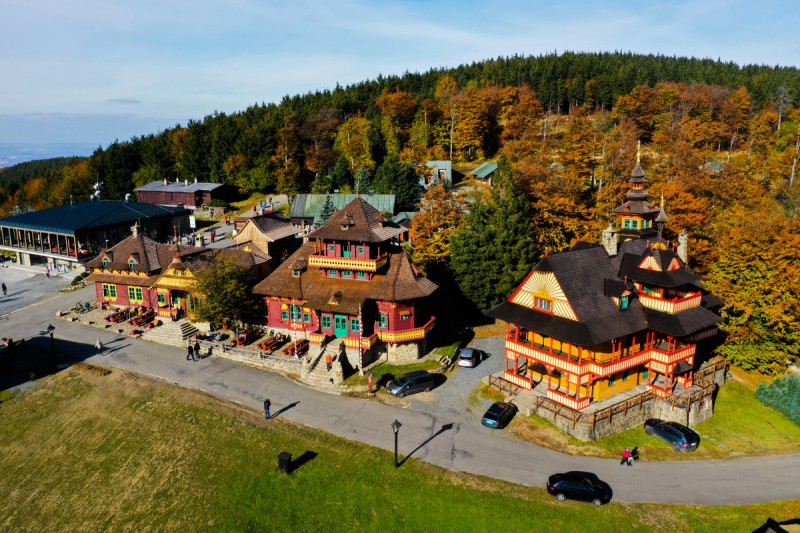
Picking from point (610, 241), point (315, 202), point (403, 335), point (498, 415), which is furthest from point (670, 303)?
point (315, 202)

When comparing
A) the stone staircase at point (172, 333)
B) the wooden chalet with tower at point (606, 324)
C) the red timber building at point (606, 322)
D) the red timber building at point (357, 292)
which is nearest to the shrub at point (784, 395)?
the wooden chalet with tower at point (606, 324)

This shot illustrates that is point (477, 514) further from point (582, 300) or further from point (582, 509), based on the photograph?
point (582, 300)

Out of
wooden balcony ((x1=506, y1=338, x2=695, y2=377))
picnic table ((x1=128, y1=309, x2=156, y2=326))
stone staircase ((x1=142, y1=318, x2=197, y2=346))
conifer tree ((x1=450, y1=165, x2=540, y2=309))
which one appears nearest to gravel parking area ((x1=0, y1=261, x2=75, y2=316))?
Result: picnic table ((x1=128, y1=309, x2=156, y2=326))

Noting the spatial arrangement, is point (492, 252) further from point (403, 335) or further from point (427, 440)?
point (427, 440)

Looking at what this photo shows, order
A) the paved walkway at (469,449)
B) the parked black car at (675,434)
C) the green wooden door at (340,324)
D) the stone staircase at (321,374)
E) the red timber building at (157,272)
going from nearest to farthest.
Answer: the paved walkway at (469,449) → the parked black car at (675,434) → the stone staircase at (321,374) → the green wooden door at (340,324) → the red timber building at (157,272)

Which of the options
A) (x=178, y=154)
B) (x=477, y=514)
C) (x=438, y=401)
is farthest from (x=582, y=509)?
(x=178, y=154)

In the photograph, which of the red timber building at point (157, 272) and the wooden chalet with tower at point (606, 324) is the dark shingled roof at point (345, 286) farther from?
the wooden chalet with tower at point (606, 324)
